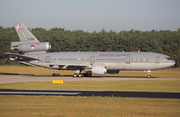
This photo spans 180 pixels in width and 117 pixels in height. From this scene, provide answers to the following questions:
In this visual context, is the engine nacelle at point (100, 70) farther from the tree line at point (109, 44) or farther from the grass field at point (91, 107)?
the tree line at point (109, 44)

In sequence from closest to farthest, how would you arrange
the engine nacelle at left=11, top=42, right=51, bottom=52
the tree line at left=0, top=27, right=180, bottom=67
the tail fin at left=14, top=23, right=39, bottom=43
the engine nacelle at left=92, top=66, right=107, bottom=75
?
the engine nacelle at left=92, top=66, right=107, bottom=75 → the engine nacelle at left=11, top=42, right=51, bottom=52 → the tail fin at left=14, top=23, right=39, bottom=43 → the tree line at left=0, top=27, right=180, bottom=67

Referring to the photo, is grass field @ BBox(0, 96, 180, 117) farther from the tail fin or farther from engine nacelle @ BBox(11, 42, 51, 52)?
the tail fin

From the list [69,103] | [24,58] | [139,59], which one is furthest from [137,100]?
[24,58]

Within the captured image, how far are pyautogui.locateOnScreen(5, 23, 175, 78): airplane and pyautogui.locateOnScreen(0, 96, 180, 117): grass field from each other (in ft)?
90.1

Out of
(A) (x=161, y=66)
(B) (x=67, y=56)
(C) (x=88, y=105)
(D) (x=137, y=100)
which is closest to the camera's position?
(C) (x=88, y=105)

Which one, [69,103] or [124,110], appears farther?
[69,103]

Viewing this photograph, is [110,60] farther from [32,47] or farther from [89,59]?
[32,47]

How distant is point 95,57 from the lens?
52531 millimetres

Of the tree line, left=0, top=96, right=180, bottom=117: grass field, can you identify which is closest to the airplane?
left=0, top=96, right=180, bottom=117: grass field

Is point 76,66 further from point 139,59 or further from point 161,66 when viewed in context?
point 161,66

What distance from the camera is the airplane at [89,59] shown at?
50234 millimetres

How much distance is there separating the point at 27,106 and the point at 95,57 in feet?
111

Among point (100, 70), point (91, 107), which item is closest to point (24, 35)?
point (100, 70)

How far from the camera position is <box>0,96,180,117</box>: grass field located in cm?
1720
